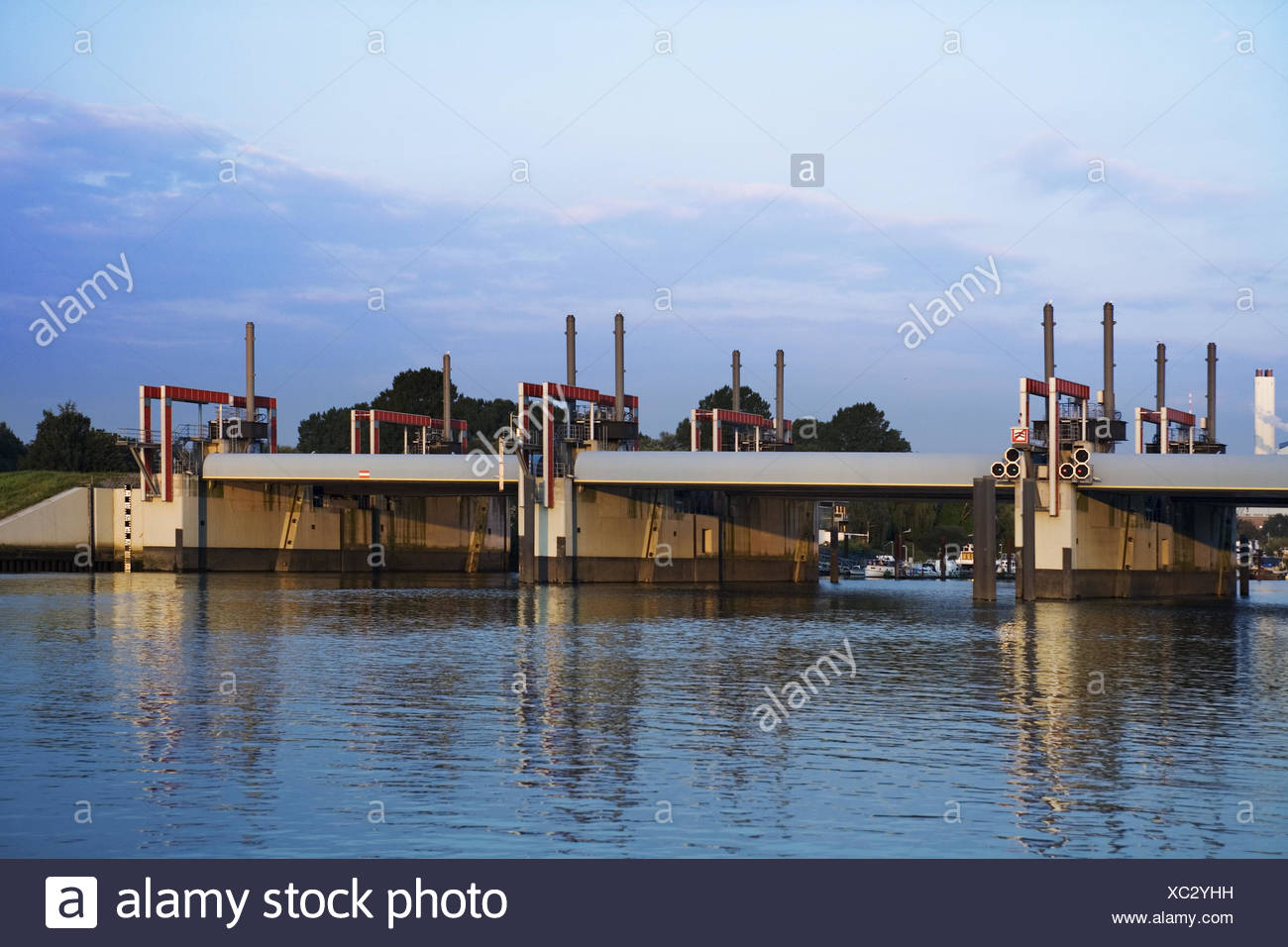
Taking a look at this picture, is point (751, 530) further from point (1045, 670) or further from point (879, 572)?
point (1045, 670)

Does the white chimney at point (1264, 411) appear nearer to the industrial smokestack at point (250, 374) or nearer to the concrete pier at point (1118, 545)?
the concrete pier at point (1118, 545)

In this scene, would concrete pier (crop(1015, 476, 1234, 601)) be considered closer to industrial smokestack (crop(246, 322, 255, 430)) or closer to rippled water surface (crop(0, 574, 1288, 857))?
rippled water surface (crop(0, 574, 1288, 857))

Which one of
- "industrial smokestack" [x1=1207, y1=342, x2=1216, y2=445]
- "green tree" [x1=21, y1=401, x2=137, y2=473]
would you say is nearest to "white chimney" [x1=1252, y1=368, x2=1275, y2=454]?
"industrial smokestack" [x1=1207, y1=342, x2=1216, y2=445]

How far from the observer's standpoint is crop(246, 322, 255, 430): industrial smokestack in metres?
124

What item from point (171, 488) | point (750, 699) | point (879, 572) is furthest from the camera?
point (879, 572)

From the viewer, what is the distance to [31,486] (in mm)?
136125

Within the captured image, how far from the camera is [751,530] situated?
117688mm

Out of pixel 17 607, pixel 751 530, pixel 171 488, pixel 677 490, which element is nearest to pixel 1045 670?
pixel 17 607

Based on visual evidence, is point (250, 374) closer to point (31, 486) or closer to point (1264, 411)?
point (31, 486)

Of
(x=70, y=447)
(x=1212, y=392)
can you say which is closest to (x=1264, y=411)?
(x=1212, y=392)

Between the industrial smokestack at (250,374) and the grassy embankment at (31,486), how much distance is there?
66.7 feet

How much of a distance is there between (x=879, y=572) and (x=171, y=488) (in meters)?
84.0

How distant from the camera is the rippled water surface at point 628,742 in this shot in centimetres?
2320
